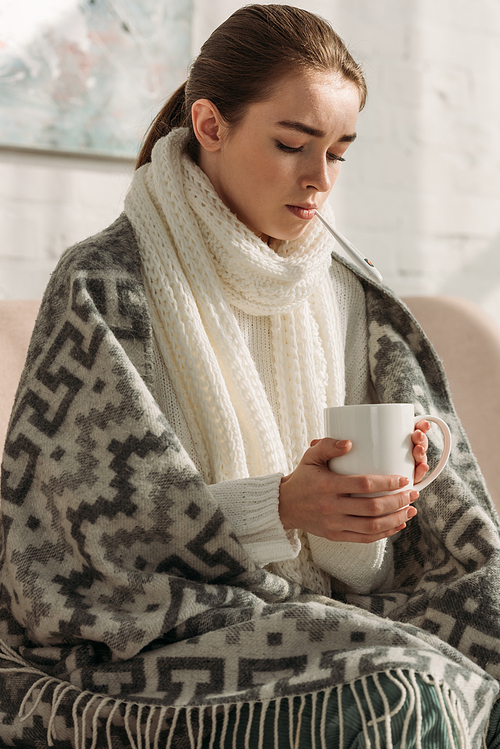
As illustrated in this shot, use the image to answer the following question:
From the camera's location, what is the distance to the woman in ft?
2.10

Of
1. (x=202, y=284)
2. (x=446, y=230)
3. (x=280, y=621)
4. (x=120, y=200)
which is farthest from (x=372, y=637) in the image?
(x=446, y=230)

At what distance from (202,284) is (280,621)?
0.41 meters

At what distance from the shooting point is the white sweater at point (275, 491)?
76 cm

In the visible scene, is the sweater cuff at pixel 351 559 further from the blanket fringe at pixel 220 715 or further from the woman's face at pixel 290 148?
the woman's face at pixel 290 148

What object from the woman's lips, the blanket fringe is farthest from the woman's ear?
the blanket fringe

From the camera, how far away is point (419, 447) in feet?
2.29

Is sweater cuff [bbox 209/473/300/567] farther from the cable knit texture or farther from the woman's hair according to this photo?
the woman's hair

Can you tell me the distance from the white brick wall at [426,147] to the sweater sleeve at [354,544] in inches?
25.1

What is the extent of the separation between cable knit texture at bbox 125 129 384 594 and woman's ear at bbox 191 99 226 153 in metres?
0.04

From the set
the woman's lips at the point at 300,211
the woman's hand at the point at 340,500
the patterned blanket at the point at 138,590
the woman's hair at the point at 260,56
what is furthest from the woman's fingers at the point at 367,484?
the woman's hair at the point at 260,56

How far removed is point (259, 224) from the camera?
906mm

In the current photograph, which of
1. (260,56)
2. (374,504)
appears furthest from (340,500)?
(260,56)

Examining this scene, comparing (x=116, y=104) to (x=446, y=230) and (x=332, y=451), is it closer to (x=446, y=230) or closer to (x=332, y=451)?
(x=446, y=230)

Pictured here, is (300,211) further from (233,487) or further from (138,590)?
(138,590)
